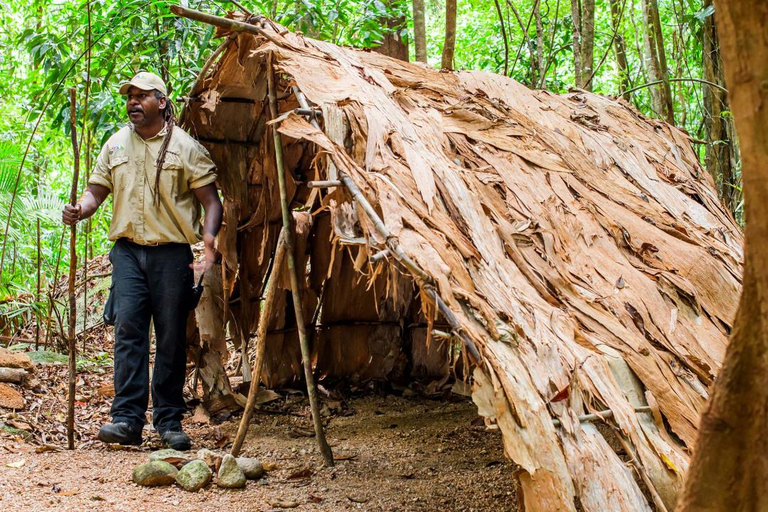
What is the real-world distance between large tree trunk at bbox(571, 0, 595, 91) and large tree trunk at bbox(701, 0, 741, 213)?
93 centimetres

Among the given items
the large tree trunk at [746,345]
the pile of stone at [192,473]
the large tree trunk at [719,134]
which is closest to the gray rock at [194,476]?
the pile of stone at [192,473]

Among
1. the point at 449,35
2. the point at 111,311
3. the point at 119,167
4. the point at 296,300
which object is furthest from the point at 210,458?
the point at 449,35

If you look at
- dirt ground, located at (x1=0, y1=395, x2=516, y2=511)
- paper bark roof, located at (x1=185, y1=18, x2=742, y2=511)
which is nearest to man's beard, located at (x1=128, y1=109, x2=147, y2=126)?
paper bark roof, located at (x1=185, y1=18, x2=742, y2=511)

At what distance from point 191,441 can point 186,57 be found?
3.12 metres

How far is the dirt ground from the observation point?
323 centimetres

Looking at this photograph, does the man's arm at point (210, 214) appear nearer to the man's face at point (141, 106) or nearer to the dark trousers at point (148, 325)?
the dark trousers at point (148, 325)

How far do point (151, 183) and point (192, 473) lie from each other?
1.56 m

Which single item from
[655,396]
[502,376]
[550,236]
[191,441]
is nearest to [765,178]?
[502,376]

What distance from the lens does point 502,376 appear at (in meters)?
2.25

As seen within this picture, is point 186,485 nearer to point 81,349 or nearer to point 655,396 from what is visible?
point 655,396

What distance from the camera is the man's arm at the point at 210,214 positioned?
13.8 feet

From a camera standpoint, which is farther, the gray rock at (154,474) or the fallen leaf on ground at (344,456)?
the fallen leaf on ground at (344,456)

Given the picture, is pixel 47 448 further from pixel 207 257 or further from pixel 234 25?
pixel 234 25

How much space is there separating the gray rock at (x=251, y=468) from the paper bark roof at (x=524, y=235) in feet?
3.59
